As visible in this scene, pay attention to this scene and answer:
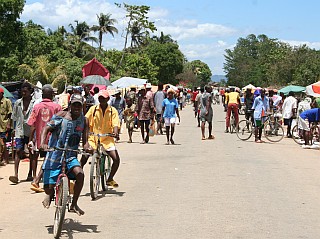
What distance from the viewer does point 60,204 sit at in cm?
703

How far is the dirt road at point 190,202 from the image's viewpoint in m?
7.41

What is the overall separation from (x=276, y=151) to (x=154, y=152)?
12.7 ft

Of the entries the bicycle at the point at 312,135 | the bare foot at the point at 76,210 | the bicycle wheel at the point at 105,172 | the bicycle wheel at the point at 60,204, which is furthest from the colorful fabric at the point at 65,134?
the bicycle at the point at 312,135

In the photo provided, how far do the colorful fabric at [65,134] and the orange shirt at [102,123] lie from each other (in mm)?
2167

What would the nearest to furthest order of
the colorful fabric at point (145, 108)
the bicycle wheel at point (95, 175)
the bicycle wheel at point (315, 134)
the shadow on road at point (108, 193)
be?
the bicycle wheel at point (95, 175), the shadow on road at point (108, 193), the colorful fabric at point (145, 108), the bicycle wheel at point (315, 134)

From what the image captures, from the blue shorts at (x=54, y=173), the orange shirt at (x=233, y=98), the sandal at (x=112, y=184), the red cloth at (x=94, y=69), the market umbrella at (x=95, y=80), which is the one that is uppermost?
the red cloth at (x=94, y=69)

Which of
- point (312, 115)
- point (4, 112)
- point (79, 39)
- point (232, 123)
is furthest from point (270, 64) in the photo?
point (4, 112)

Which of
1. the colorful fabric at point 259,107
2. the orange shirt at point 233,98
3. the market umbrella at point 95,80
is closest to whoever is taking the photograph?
the colorful fabric at point 259,107

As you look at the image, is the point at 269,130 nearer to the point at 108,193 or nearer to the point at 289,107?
the point at 289,107

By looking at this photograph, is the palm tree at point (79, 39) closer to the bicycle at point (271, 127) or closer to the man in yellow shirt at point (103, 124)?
the bicycle at point (271, 127)

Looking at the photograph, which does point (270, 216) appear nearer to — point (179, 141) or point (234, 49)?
point (179, 141)

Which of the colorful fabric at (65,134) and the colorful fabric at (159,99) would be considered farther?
the colorful fabric at (159,99)

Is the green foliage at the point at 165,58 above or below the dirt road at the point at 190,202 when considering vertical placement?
above

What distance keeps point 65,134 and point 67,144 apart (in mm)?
140
